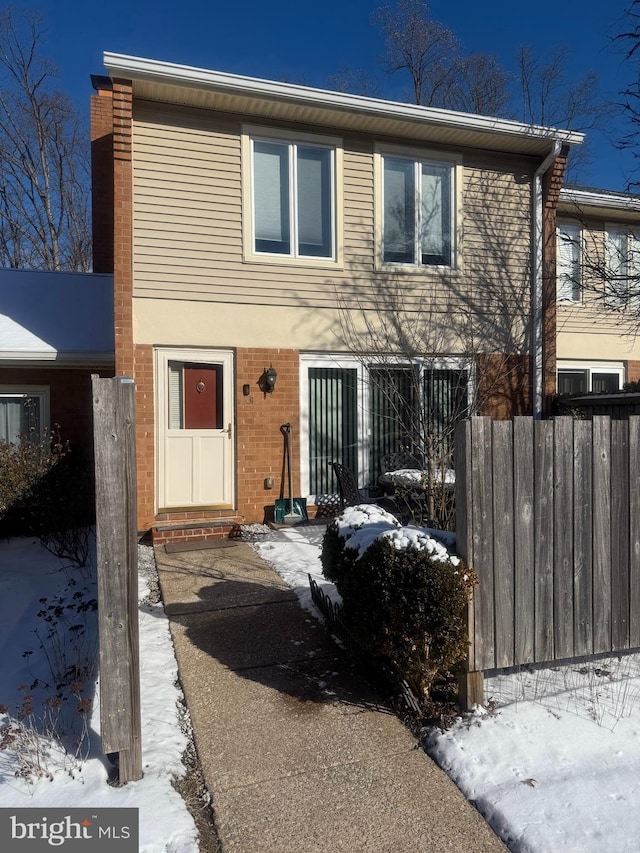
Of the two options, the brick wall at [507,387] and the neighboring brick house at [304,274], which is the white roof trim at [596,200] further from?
the brick wall at [507,387]

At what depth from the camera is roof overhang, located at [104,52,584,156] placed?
6520 millimetres

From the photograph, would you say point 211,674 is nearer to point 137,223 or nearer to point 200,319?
point 200,319

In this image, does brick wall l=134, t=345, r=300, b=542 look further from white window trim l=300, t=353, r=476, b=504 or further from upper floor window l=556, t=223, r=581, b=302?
upper floor window l=556, t=223, r=581, b=302

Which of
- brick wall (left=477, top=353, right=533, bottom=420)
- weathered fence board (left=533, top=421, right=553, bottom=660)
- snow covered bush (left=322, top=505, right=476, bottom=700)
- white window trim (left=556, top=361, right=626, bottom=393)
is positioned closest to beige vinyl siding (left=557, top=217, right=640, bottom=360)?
white window trim (left=556, top=361, right=626, bottom=393)

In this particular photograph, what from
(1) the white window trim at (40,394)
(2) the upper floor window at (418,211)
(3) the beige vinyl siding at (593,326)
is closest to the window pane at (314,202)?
(2) the upper floor window at (418,211)

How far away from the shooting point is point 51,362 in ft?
25.3

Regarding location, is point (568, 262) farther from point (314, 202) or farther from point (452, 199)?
point (314, 202)

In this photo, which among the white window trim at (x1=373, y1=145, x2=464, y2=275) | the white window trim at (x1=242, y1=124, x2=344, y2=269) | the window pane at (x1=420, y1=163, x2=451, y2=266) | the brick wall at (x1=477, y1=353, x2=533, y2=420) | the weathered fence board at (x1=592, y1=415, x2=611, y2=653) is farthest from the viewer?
the brick wall at (x1=477, y1=353, x2=533, y2=420)

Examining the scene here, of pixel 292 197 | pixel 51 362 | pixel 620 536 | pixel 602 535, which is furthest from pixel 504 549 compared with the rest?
pixel 51 362

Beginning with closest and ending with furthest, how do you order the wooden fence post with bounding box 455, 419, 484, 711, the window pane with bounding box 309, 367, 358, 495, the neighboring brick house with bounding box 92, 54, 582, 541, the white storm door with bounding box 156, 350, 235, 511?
the wooden fence post with bounding box 455, 419, 484, 711, the neighboring brick house with bounding box 92, 54, 582, 541, the white storm door with bounding box 156, 350, 235, 511, the window pane with bounding box 309, 367, 358, 495

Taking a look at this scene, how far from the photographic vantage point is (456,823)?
2.39 metres

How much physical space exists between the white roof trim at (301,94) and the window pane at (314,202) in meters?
0.69

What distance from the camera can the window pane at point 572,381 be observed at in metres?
10.4

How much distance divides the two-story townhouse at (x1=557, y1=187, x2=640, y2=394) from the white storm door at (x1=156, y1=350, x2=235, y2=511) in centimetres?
617
